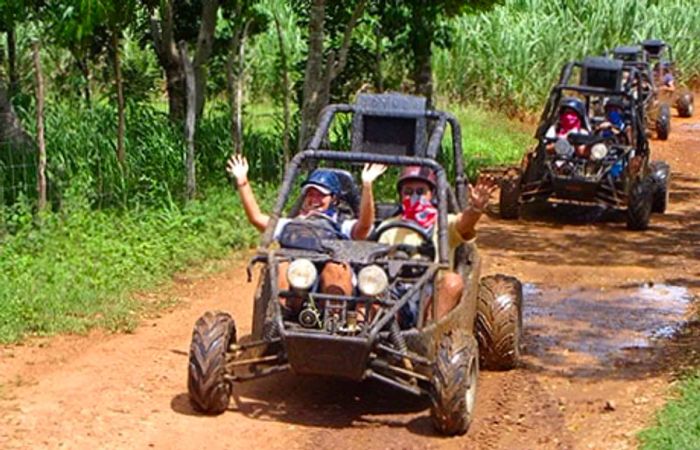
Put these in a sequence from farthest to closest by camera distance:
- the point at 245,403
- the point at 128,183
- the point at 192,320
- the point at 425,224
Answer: the point at 128,183 < the point at 192,320 < the point at 425,224 < the point at 245,403

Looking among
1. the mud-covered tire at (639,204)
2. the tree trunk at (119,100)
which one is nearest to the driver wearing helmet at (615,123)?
the mud-covered tire at (639,204)

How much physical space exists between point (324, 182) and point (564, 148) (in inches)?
235

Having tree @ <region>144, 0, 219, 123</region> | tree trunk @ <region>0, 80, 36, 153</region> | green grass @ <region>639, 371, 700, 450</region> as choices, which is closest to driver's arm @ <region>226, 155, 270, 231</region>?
green grass @ <region>639, 371, 700, 450</region>

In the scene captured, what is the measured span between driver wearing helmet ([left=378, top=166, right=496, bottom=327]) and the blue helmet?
1.24 feet

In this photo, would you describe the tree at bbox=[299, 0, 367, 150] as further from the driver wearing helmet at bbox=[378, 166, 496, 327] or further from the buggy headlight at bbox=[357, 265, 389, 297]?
the buggy headlight at bbox=[357, 265, 389, 297]

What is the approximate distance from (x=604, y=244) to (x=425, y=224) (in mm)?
5103

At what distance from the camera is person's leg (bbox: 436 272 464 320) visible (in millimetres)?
7426

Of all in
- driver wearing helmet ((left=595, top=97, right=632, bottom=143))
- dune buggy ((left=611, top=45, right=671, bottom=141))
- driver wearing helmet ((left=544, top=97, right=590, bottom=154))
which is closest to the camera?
driver wearing helmet ((left=544, top=97, right=590, bottom=154))

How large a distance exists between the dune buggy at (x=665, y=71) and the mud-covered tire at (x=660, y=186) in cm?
772

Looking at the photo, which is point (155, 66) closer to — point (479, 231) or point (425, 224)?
point (479, 231)

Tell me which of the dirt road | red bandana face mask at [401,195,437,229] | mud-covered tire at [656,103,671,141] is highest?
red bandana face mask at [401,195,437,229]

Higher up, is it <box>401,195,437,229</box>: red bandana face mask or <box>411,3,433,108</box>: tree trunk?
<box>411,3,433,108</box>: tree trunk

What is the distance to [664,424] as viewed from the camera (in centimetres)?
683

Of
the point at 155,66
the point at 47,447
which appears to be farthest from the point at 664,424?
the point at 155,66
